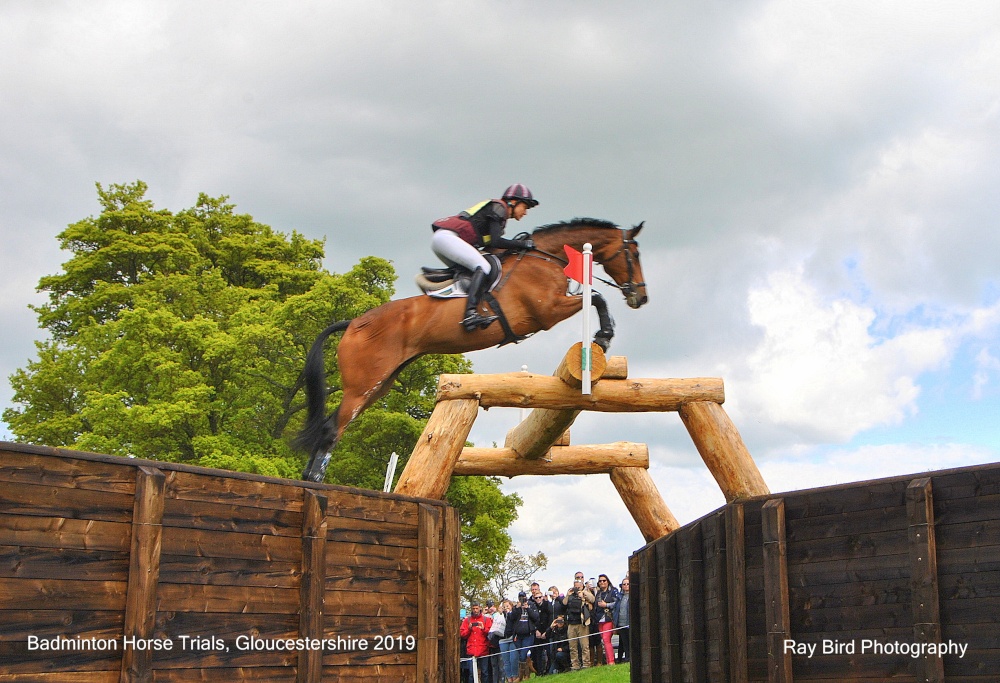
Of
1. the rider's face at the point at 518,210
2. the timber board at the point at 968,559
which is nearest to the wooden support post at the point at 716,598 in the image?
the timber board at the point at 968,559

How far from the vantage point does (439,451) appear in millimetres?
9992

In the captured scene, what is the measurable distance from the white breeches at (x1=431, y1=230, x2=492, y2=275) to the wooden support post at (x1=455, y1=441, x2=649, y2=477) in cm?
314

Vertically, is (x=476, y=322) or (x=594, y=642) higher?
(x=476, y=322)

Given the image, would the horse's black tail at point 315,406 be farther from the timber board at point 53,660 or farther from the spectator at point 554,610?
the spectator at point 554,610

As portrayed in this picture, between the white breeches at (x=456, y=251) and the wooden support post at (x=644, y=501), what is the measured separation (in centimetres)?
402

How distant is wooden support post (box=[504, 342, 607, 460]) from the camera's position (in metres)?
10.1

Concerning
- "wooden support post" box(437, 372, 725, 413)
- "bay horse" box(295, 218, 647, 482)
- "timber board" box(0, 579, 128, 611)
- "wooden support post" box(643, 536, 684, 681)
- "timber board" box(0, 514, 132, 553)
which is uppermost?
"bay horse" box(295, 218, 647, 482)

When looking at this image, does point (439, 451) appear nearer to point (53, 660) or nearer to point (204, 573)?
point (204, 573)

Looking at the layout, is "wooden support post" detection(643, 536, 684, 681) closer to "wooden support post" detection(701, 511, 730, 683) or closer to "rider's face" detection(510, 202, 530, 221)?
"wooden support post" detection(701, 511, 730, 683)

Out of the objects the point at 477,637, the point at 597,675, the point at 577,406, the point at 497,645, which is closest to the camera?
the point at 577,406

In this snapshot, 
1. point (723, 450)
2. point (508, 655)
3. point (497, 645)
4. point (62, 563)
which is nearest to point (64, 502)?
point (62, 563)

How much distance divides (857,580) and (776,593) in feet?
1.95

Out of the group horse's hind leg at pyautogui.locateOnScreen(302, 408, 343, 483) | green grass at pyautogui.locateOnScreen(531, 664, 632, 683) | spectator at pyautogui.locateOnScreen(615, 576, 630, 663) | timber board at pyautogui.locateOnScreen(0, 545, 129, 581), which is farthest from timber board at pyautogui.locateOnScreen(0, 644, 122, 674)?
spectator at pyautogui.locateOnScreen(615, 576, 630, 663)

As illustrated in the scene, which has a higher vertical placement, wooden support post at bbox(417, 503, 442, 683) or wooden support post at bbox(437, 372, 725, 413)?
wooden support post at bbox(437, 372, 725, 413)
